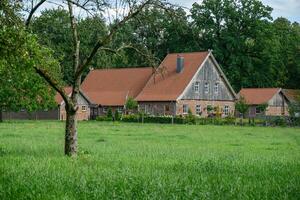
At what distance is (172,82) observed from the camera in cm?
7806

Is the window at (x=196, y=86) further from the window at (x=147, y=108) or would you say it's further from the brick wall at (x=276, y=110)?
the brick wall at (x=276, y=110)

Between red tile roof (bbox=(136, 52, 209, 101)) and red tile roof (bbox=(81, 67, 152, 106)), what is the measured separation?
2489 mm

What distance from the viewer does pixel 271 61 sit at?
305 ft

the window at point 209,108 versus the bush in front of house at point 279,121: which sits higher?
the window at point 209,108

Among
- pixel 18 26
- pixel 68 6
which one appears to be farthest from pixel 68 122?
pixel 18 26

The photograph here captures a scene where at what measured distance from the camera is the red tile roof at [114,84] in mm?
81875

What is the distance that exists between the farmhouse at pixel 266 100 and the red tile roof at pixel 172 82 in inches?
487

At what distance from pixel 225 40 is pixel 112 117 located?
29322 millimetres

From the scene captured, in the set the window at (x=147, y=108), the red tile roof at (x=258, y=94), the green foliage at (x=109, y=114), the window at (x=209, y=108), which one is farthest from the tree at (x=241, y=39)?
the green foliage at (x=109, y=114)

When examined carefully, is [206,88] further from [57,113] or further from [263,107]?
[57,113]

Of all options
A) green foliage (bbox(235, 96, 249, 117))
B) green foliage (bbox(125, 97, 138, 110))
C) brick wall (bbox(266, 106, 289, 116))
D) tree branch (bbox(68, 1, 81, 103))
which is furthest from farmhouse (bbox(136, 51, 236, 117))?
tree branch (bbox(68, 1, 81, 103))

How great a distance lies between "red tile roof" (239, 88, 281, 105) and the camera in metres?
89.5

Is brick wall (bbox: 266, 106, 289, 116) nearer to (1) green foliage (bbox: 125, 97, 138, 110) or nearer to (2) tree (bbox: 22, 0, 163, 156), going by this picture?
(1) green foliage (bbox: 125, 97, 138, 110)

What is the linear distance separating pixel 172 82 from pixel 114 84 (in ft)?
34.3
